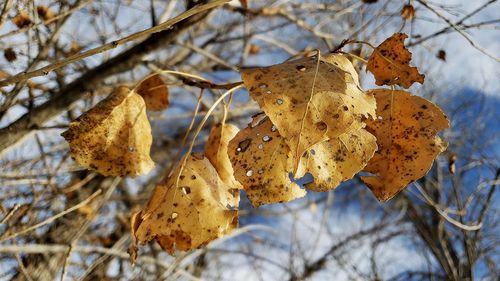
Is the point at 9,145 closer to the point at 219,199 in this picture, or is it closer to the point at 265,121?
the point at 219,199

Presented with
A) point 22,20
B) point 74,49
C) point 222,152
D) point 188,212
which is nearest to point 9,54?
point 22,20

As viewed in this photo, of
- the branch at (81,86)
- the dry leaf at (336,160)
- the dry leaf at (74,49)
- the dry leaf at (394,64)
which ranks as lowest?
the dry leaf at (74,49)

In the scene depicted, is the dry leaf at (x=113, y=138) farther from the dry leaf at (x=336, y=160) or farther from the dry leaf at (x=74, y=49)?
the dry leaf at (x=74, y=49)

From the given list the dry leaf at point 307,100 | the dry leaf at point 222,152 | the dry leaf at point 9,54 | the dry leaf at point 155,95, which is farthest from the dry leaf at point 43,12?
the dry leaf at point 307,100

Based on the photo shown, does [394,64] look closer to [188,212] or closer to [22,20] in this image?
[188,212]

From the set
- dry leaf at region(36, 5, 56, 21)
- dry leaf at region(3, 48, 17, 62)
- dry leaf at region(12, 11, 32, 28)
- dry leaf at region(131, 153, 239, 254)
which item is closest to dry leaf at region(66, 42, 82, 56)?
dry leaf at region(36, 5, 56, 21)
